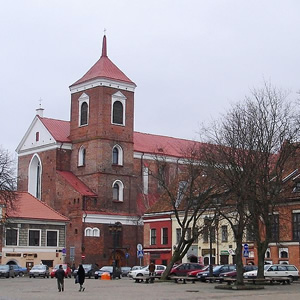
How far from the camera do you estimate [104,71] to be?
8294 centimetres

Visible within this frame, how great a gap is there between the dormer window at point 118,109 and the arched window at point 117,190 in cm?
717

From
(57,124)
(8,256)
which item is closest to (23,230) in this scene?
(8,256)

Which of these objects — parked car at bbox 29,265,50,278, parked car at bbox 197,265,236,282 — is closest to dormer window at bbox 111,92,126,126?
parked car at bbox 29,265,50,278

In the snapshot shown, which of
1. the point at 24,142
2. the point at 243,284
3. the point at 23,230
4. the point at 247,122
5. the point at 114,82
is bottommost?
the point at 243,284

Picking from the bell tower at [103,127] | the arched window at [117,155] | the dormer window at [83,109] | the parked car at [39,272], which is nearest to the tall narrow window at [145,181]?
the bell tower at [103,127]

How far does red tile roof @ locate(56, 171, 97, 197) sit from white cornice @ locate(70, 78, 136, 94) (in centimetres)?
1034

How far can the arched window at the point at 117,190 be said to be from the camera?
272 feet

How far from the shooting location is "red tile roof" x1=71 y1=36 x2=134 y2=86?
271 feet

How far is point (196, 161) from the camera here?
51031 millimetres

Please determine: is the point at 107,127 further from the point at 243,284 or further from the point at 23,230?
the point at 243,284

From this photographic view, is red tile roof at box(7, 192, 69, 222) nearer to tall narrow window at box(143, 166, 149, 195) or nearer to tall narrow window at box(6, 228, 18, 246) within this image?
tall narrow window at box(6, 228, 18, 246)

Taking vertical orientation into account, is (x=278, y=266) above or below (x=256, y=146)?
below

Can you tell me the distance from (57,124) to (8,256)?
2159cm

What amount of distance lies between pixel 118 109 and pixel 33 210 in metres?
16.5
